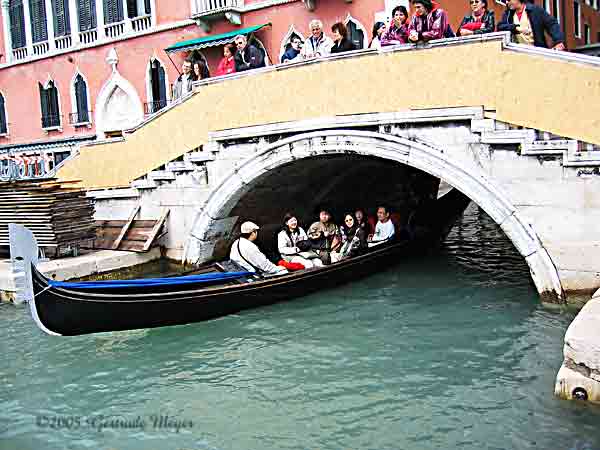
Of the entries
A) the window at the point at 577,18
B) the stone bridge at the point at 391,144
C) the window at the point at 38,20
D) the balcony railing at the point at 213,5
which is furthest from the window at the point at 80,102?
the window at the point at 577,18

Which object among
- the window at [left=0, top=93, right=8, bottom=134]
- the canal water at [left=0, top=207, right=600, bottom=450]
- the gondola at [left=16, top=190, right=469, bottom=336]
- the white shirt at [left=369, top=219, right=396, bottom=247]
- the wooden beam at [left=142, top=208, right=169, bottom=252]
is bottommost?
the canal water at [left=0, top=207, right=600, bottom=450]

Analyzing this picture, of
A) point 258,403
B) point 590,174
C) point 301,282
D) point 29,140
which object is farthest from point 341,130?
point 29,140

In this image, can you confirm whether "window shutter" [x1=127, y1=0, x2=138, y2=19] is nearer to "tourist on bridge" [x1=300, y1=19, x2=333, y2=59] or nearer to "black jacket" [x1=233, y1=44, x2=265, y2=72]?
"black jacket" [x1=233, y1=44, x2=265, y2=72]

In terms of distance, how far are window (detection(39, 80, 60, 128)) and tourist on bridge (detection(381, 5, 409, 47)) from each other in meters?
10.4

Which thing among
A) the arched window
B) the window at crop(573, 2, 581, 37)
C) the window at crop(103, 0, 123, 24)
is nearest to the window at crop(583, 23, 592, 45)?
the window at crop(573, 2, 581, 37)

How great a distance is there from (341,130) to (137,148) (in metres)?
3.05

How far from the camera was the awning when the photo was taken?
11.2m

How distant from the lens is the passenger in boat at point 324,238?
8016mm

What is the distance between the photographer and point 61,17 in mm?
14547

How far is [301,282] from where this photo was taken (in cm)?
699

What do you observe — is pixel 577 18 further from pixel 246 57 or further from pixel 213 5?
pixel 246 57

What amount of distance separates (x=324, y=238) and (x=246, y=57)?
255 centimetres

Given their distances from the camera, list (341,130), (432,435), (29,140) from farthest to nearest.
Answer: (29,140) < (341,130) < (432,435)

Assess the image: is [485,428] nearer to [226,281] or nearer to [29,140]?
[226,281]
